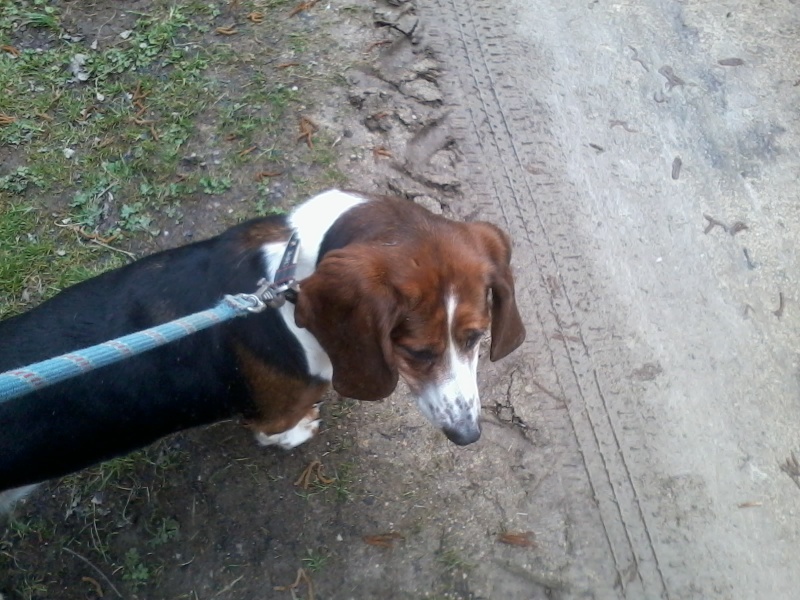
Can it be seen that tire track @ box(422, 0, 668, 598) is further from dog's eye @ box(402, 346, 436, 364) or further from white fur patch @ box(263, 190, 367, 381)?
white fur patch @ box(263, 190, 367, 381)

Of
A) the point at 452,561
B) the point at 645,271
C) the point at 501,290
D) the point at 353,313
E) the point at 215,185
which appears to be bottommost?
the point at 452,561

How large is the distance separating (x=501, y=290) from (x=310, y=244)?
67cm

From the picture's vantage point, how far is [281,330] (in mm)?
2529

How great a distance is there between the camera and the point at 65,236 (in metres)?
3.75

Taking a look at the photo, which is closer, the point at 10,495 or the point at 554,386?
the point at 10,495

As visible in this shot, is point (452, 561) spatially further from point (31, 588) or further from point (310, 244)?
point (31, 588)

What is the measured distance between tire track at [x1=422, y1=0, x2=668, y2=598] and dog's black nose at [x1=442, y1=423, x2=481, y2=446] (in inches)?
32.8

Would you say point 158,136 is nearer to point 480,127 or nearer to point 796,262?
point 480,127

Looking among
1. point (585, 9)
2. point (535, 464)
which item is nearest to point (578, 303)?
point (535, 464)

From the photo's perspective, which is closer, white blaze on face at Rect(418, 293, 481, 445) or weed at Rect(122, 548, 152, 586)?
white blaze on face at Rect(418, 293, 481, 445)

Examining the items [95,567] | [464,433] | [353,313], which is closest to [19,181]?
[95,567]

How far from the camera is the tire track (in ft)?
9.87

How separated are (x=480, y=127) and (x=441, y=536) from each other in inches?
86.7

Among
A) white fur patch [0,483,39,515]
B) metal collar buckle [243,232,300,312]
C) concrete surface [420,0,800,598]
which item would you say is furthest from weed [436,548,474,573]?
white fur patch [0,483,39,515]
